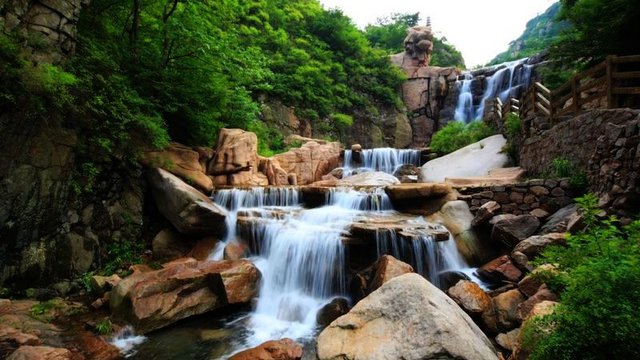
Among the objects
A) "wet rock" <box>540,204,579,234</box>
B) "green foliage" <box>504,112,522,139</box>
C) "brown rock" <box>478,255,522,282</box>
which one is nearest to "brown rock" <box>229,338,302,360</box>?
"brown rock" <box>478,255,522,282</box>

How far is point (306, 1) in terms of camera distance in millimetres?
22938

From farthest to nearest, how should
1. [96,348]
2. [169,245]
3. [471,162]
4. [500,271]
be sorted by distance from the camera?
1. [471,162]
2. [169,245]
3. [500,271]
4. [96,348]

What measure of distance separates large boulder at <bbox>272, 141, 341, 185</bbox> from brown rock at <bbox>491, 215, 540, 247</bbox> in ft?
26.8

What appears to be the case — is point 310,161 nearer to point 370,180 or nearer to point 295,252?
point 370,180

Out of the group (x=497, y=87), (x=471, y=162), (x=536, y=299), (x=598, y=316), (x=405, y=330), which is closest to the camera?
(x=598, y=316)

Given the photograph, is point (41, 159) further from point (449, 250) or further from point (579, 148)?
point (579, 148)

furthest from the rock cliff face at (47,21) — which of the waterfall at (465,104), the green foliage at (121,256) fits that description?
the waterfall at (465,104)

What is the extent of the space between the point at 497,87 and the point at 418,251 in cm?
1853

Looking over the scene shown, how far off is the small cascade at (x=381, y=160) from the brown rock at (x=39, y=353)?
12.7 meters

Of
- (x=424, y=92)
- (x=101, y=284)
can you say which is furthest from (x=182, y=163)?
(x=424, y=92)

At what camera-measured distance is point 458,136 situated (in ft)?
48.9

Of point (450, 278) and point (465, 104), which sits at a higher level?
point (465, 104)

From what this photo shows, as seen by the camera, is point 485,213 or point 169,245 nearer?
point 485,213

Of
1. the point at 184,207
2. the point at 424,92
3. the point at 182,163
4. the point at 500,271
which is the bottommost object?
the point at 500,271
